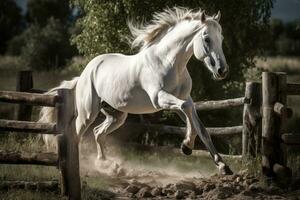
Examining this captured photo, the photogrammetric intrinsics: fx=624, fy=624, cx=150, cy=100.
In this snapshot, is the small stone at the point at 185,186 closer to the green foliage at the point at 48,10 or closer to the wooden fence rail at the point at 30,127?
the wooden fence rail at the point at 30,127

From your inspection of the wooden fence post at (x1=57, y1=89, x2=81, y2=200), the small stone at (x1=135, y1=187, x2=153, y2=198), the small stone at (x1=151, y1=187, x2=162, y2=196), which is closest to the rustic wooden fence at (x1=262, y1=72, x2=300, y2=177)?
the small stone at (x1=151, y1=187, x2=162, y2=196)

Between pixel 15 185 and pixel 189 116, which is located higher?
pixel 189 116

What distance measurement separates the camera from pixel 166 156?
37.1 feet

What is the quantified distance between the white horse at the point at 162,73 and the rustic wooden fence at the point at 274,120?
32.3 inches

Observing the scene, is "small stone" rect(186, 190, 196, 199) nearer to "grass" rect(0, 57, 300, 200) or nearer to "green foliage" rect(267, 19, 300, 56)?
"grass" rect(0, 57, 300, 200)

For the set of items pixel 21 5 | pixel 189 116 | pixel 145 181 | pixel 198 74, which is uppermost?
pixel 21 5

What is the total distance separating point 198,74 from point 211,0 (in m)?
1.48

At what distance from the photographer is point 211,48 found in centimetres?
802

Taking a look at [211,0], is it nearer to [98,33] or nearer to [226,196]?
[98,33]

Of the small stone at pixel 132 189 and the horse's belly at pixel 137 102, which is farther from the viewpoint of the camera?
the horse's belly at pixel 137 102

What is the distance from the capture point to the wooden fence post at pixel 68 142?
705 centimetres

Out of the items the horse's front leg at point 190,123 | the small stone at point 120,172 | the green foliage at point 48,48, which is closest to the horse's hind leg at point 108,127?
the small stone at point 120,172

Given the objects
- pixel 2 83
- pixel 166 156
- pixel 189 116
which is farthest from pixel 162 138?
pixel 2 83

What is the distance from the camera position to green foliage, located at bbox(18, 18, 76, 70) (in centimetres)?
2630
